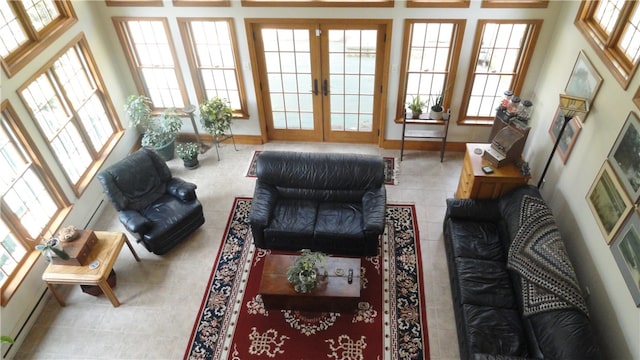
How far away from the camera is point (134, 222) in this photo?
527cm

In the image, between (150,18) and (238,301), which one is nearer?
(238,301)

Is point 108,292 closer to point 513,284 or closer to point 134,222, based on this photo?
point 134,222

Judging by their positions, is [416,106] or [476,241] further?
[416,106]

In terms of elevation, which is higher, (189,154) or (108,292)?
(189,154)

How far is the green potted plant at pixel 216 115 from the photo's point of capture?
6.68m

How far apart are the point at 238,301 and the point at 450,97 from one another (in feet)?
14.4

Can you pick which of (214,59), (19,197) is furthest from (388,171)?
(19,197)

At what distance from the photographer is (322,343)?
4.61 m

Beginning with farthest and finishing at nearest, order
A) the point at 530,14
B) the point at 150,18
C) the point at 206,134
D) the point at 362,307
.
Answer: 1. the point at 206,134
2. the point at 150,18
3. the point at 530,14
4. the point at 362,307

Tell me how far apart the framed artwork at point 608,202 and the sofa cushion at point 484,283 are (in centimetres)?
107

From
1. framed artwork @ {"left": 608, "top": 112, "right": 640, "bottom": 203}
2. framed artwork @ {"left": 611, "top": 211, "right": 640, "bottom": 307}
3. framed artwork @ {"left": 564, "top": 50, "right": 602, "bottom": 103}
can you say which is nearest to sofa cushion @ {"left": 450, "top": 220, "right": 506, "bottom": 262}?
framed artwork @ {"left": 611, "top": 211, "right": 640, "bottom": 307}

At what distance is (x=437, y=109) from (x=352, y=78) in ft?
4.66

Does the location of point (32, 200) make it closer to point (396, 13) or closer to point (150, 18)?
point (150, 18)

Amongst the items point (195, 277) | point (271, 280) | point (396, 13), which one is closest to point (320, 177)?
point (271, 280)
